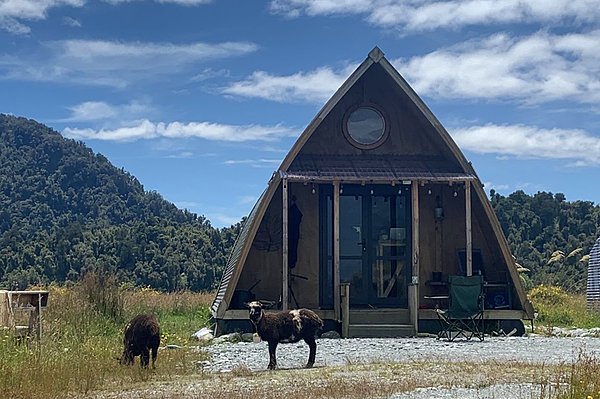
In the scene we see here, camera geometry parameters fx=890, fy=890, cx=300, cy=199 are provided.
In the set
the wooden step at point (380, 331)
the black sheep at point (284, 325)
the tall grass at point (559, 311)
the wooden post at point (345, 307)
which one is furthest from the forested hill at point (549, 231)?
the black sheep at point (284, 325)

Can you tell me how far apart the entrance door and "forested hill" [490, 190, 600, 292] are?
1837 centimetres

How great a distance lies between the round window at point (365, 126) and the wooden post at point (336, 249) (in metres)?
1.51

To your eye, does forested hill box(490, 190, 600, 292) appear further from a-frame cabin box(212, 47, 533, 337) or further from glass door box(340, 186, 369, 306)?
glass door box(340, 186, 369, 306)

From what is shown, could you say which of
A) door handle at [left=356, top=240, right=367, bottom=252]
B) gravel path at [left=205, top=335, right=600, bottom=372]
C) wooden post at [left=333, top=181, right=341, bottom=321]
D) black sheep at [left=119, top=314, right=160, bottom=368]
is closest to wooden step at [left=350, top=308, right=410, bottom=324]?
wooden post at [left=333, top=181, right=341, bottom=321]

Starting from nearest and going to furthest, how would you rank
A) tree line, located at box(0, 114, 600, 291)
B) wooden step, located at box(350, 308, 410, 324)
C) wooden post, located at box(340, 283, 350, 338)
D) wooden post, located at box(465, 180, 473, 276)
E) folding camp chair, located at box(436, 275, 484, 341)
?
folding camp chair, located at box(436, 275, 484, 341) → wooden post, located at box(340, 283, 350, 338) → wooden step, located at box(350, 308, 410, 324) → wooden post, located at box(465, 180, 473, 276) → tree line, located at box(0, 114, 600, 291)

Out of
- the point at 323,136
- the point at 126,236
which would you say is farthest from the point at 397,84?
the point at 126,236

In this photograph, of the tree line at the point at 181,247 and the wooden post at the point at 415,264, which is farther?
the tree line at the point at 181,247

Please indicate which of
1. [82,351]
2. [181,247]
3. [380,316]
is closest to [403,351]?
[380,316]

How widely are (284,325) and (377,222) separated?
18.7 feet

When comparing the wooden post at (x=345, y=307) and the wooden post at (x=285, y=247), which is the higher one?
the wooden post at (x=285, y=247)

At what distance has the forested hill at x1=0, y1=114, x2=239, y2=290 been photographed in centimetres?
3234

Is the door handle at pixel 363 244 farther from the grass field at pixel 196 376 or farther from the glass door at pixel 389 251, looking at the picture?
the grass field at pixel 196 376

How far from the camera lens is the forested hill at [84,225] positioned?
32344mm

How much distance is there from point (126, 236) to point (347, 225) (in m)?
21.2
